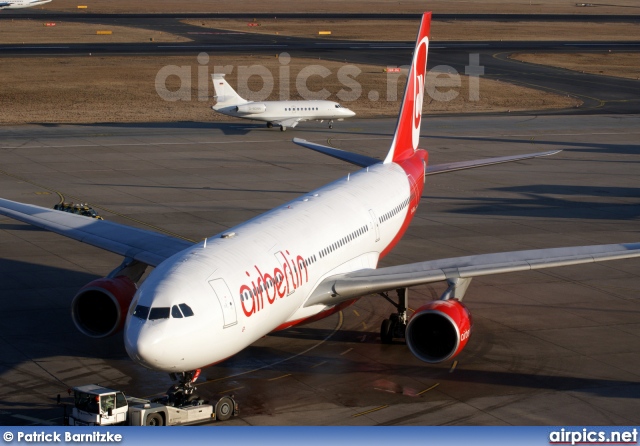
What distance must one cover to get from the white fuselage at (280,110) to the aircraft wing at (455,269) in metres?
52.9

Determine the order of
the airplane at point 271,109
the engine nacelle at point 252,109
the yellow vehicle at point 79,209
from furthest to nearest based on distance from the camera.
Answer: the airplane at point 271,109 → the engine nacelle at point 252,109 → the yellow vehicle at point 79,209

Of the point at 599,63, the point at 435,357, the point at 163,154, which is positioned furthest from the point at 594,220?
the point at 599,63

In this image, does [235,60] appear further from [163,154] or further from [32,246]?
[32,246]

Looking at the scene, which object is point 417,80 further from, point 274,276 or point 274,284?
point 274,284

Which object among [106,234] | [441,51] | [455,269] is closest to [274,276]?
[455,269]

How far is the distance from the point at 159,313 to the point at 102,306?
23.8 feet

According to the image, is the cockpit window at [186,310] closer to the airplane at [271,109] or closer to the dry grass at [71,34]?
the airplane at [271,109]

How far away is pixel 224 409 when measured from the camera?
84.5ft

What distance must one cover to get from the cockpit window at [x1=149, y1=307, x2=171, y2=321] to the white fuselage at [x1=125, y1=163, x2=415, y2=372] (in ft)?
0.28

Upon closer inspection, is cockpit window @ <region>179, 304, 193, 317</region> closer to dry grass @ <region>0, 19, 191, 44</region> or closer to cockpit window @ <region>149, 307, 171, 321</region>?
cockpit window @ <region>149, 307, 171, 321</region>

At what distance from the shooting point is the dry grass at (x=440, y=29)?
537 feet

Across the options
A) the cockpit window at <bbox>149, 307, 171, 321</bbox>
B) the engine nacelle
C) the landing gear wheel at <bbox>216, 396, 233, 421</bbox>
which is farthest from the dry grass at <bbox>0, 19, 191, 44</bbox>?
the cockpit window at <bbox>149, 307, 171, 321</bbox>

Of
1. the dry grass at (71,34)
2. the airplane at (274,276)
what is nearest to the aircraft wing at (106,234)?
the airplane at (274,276)

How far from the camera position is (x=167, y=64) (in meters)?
122
